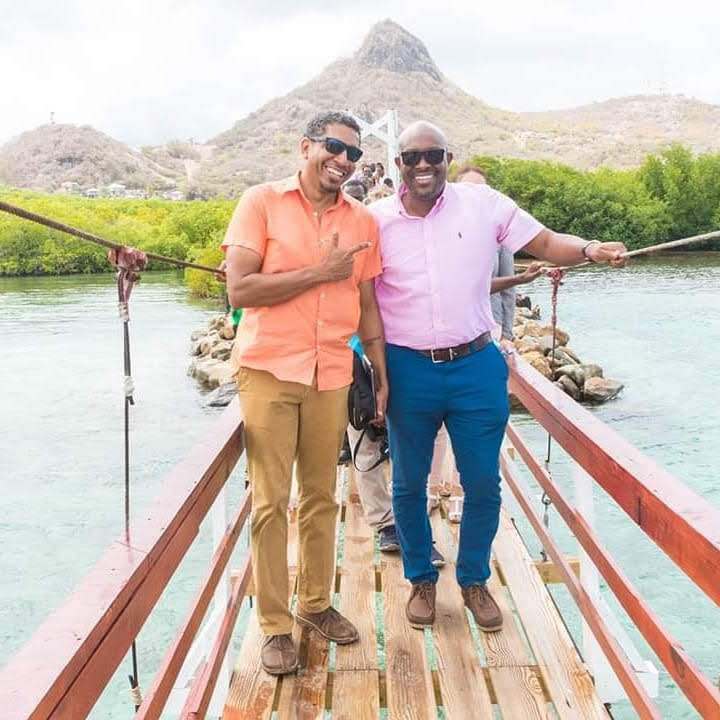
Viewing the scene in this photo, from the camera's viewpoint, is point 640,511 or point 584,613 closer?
point 640,511

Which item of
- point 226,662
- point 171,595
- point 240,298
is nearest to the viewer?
point 240,298

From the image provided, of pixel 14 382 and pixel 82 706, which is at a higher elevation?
pixel 82 706

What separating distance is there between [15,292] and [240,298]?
3050 centimetres

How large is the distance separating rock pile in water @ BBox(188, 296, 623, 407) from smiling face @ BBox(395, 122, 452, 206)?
8228 millimetres

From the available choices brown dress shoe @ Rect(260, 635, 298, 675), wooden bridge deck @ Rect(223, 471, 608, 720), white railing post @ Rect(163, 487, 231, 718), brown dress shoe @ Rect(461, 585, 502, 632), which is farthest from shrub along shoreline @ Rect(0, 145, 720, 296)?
brown dress shoe @ Rect(260, 635, 298, 675)

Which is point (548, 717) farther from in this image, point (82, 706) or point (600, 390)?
point (600, 390)

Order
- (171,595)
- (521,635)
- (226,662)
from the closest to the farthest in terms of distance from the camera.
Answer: (226,662), (521,635), (171,595)

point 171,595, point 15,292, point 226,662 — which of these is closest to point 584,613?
point 226,662

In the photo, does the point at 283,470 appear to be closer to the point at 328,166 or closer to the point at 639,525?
the point at 328,166

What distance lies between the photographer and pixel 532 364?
1241 cm

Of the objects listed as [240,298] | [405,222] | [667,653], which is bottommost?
[667,653]

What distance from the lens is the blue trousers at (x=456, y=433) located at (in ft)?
8.21

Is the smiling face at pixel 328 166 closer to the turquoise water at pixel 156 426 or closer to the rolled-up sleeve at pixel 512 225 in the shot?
the rolled-up sleeve at pixel 512 225

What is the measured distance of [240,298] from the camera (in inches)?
84.4
